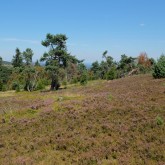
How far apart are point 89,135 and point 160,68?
88.4 feet

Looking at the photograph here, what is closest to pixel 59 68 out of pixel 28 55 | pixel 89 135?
pixel 89 135

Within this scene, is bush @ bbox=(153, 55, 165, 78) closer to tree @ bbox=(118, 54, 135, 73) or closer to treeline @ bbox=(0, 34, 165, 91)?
treeline @ bbox=(0, 34, 165, 91)

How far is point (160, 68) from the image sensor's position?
122 ft

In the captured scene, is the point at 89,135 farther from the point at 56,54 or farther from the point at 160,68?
the point at 56,54

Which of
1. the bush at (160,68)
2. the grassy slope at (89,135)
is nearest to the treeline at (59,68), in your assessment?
the bush at (160,68)

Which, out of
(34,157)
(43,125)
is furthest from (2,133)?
(34,157)

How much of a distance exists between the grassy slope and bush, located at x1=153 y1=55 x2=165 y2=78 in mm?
19128

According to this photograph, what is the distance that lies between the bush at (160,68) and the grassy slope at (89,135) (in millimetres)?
19128

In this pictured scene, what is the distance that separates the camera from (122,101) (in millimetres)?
18750

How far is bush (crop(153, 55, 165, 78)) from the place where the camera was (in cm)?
3678

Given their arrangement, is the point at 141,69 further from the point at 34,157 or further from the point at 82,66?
the point at 34,157

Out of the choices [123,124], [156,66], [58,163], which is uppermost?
[156,66]

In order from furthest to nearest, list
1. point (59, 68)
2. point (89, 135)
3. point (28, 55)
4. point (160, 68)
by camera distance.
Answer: point (28, 55) < point (59, 68) < point (160, 68) < point (89, 135)

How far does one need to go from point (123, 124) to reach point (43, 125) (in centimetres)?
501
